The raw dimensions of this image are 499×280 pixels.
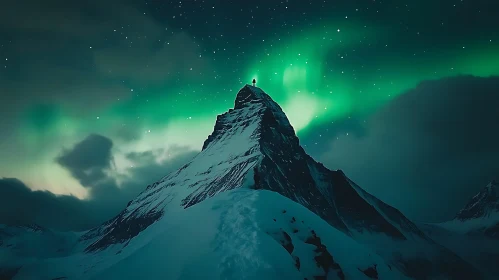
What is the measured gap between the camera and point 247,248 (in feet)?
51.9

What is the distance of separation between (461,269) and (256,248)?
611 ft

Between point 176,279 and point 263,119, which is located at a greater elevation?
point 263,119

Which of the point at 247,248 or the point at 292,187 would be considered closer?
the point at 247,248

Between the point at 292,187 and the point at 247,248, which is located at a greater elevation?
the point at 292,187

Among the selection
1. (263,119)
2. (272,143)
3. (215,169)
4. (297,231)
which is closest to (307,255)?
(297,231)

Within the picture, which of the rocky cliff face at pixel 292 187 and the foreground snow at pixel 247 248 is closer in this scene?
the foreground snow at pixel 247 248

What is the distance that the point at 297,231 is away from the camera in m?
19.9

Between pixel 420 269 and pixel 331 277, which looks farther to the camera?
pixel 420 269

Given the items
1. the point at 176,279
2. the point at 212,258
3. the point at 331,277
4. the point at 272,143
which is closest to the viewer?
Answer: the point at 176,279

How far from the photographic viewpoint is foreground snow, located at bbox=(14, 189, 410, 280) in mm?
15203

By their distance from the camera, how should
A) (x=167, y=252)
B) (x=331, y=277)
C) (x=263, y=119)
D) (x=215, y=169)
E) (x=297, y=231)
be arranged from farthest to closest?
(x=263, y=119) → (x=215, y=169) → (x=297, y=231) → (x=331, y=277) → (x=167, y=252)

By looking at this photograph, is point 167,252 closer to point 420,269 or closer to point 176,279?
point 176,279

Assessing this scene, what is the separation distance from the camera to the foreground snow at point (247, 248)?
1520cm

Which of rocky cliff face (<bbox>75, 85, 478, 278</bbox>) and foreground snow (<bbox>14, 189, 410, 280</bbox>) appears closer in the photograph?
foreground snow (<bbox>14, 189, 410, 280</bbox>)
